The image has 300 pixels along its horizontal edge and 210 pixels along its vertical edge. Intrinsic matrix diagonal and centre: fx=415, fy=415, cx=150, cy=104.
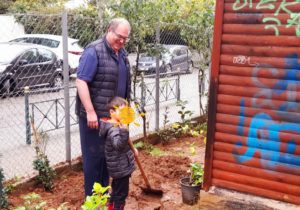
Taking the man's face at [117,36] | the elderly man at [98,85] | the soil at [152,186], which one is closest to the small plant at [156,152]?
the soil at [152,186]

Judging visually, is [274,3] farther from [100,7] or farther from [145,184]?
[100,7]

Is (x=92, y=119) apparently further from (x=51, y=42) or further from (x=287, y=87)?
(x=51, y=42)

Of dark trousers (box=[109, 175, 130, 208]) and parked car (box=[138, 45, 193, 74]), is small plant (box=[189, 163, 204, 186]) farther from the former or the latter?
parked car (box=[138, 45, 193, 74])

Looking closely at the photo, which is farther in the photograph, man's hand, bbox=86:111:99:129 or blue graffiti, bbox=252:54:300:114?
man's hand, bbox=86:111:99:129

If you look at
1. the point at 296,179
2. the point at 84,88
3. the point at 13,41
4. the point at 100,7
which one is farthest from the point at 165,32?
the point at 296,179

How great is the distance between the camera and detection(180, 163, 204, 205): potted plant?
184 inches

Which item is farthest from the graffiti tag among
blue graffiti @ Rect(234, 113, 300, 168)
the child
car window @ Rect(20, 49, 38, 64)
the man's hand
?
car window @ Rect(20, 49, 38, 64)

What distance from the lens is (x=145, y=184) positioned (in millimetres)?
5102

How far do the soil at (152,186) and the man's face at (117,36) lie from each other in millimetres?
1715

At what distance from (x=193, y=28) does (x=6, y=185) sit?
182 inches

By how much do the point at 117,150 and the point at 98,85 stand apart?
2.25 ft

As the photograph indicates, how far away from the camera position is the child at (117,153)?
360cm

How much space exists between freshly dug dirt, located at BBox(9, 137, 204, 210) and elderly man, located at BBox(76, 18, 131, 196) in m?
0.62

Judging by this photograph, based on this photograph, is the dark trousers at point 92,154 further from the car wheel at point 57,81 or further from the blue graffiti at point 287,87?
the car wheel at point 57,81
